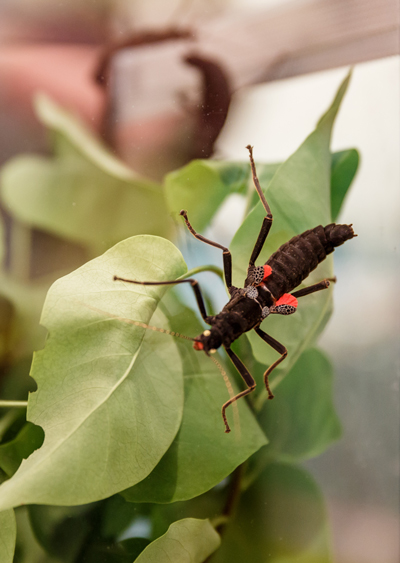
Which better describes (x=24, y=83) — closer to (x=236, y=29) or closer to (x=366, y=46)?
(x=236, y=29)

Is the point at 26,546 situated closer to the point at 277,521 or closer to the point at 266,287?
the point at 277,521

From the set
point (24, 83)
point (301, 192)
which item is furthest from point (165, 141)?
point (24, 83)

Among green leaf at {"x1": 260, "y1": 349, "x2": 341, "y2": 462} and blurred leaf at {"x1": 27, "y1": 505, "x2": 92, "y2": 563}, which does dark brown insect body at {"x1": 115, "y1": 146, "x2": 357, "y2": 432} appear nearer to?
green leaf at {"x1": 260, "y1": 349, "x2": 341, "y2": 462}

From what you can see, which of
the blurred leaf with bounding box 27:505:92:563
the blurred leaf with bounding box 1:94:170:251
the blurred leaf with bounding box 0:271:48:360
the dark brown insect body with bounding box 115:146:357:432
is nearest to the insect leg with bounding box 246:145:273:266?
the dark brown insect body with bounding box 115:146:357:432

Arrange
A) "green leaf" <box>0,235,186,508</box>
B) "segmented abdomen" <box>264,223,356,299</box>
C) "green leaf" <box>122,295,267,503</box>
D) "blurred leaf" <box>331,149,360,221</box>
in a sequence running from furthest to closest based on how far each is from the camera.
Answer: "blurred leaf" <box>331,149,360,221</box> < "segmented abdomen" <box>264,223,356,299</box> < "green leaf" <box>122,295,267,503</box> < "green leaf" <box>0,235,186,508</box>

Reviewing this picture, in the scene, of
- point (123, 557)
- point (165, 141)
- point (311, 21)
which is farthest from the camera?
point (311, 21)

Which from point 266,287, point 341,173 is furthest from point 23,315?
point 341,173

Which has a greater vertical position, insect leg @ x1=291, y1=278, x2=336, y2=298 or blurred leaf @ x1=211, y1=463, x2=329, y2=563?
insect leg @ x1=291, y1=278, x2=336, y2=298
